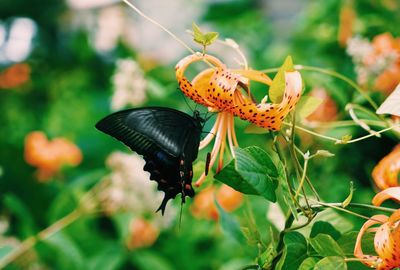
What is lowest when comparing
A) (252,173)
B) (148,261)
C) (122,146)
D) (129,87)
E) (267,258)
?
(148,261)

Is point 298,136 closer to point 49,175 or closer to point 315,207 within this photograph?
point 315,207

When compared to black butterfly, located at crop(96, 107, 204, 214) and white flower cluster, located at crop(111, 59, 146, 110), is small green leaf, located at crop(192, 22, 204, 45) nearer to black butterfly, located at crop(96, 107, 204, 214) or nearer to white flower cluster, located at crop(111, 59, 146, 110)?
black butterfly, located at crop(96, 107, 204, 214)

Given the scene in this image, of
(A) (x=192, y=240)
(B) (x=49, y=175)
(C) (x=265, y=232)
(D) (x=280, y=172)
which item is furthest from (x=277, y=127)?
(B) (x=49, y=175)

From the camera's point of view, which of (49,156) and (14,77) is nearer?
(49,156)

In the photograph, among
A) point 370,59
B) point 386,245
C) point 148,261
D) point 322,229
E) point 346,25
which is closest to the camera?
point 386,245

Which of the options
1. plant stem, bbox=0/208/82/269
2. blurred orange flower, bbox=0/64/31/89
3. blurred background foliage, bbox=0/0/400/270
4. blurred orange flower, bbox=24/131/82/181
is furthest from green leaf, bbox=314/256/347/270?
A: blurred orange flower, bbox=0/64/31/89

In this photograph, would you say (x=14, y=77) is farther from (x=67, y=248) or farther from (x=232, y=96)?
(x=232, y=96)

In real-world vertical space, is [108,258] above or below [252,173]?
below

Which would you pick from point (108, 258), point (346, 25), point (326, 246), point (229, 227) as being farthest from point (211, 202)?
point (326, 246)
